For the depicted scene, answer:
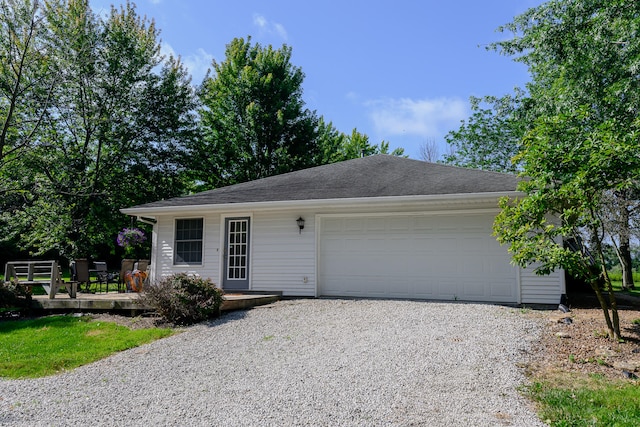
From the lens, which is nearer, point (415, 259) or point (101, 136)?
point (415, 259)

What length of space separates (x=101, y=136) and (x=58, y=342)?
12.1 m

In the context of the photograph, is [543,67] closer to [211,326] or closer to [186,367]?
[211,326]

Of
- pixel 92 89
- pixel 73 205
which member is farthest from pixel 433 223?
pixel 92 89

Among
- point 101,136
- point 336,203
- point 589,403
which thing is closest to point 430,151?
point 101,136

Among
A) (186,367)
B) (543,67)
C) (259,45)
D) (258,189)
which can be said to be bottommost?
(186,367)

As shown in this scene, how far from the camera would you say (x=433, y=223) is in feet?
31.0

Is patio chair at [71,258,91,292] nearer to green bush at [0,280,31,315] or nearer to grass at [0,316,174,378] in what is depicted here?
green bush at [0,280,31,315]

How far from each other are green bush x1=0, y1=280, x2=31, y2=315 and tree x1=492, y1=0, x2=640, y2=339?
31.4 feet

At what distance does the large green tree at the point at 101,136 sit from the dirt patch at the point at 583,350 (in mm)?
14606

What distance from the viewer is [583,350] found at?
17.4ft

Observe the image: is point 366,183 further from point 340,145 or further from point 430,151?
point 430,151

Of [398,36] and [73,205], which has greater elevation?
[398,36]

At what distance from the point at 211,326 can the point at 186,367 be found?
80.1 inches


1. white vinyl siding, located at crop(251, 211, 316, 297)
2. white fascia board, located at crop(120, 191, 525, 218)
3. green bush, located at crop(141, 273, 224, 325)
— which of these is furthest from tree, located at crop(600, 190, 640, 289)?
green bush, located at crop(141, 273, 224, 325)
